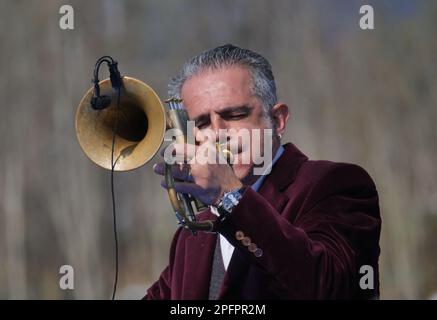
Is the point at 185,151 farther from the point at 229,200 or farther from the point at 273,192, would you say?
the point at 273,192

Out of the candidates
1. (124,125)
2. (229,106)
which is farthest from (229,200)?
(124,125)

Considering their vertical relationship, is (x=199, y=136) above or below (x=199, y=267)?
above

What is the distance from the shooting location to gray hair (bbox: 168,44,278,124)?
322 cm

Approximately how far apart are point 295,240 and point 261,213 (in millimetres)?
130

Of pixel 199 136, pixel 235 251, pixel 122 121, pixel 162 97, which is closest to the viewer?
pixel 199 136

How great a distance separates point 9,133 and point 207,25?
256 centimetres

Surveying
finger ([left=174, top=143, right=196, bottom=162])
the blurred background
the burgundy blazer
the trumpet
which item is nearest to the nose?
the trumpet

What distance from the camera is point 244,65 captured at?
3.23 meters

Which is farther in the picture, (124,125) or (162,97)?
(162,97)

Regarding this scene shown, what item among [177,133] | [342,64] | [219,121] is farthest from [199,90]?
[342,64]

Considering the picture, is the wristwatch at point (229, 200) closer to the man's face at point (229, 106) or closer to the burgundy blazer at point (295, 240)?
the burgundy blazer at point (295, 240)

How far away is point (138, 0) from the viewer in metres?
10.7

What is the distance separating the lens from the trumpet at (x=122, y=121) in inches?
116

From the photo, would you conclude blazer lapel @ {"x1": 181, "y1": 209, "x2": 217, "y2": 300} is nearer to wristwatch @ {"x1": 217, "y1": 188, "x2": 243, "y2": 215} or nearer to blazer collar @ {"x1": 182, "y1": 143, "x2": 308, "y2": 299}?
blazer collar @ {"x1": 182, "y1": 143, "x2": 308, "y2": 299}
